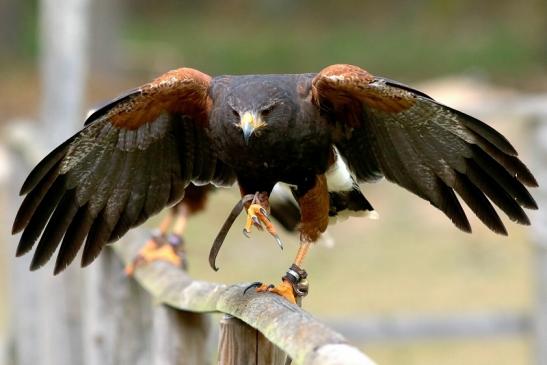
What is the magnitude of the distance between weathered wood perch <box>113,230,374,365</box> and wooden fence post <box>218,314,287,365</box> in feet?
0.13

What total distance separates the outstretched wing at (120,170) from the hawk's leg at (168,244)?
0.50ft

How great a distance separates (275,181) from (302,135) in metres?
0.23

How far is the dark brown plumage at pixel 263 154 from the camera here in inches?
175

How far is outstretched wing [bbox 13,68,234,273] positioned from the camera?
4.57 meters

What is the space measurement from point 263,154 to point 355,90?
1.38ft

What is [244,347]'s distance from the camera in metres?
3.23

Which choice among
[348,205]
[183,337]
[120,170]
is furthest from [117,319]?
[348,205]

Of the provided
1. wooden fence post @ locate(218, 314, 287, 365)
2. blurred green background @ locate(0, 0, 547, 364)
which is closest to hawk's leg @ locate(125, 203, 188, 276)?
wooden fence post @ locate(218, 314, 287, 365)

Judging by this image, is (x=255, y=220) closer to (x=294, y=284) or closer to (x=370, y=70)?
(x=294, y=284)

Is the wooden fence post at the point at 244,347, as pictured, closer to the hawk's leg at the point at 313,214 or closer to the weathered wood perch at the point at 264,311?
the weathered wood perch at the point at 264,311

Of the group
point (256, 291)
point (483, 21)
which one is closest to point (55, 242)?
point (256, 291)

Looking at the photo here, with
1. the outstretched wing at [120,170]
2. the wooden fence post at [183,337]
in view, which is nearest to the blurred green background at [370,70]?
the outstretched wing at [120,170]

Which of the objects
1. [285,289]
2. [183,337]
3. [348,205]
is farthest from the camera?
[348,205]

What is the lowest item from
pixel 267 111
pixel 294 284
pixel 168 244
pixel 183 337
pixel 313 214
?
pixel 183 337
